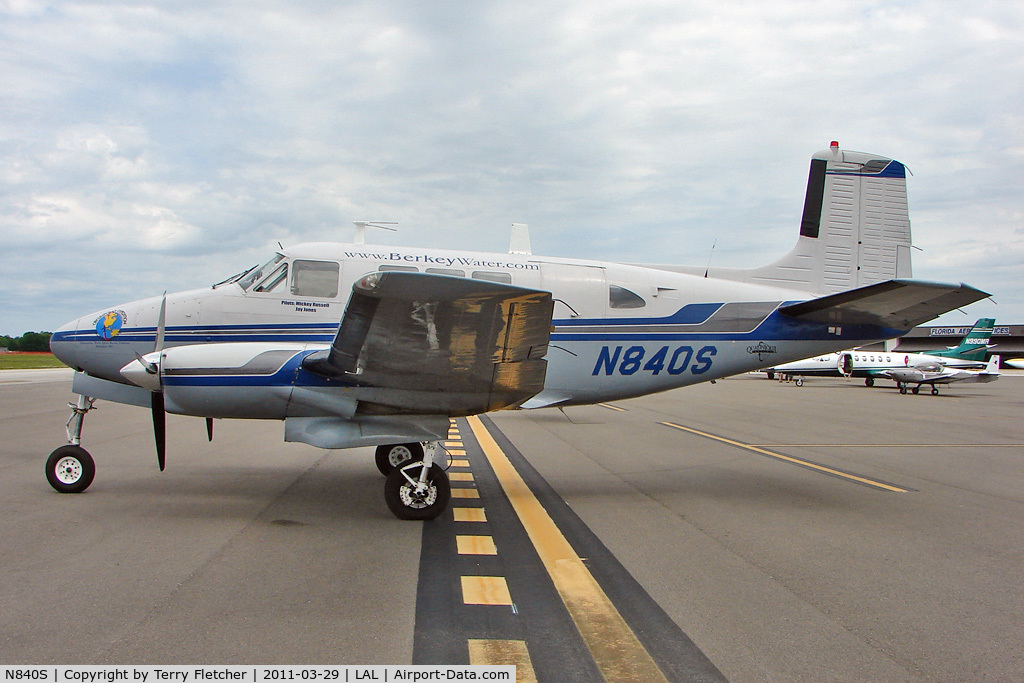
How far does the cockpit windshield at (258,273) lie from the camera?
23.5 ft

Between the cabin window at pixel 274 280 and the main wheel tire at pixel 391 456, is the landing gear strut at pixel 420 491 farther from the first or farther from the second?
the cabin window at pixel 274 280

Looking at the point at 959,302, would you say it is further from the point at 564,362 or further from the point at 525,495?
the point at 525,495

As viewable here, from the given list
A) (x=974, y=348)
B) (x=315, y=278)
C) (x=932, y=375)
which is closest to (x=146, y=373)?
(x=315, y=278)

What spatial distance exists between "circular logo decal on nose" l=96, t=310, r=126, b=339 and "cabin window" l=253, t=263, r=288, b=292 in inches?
64.4

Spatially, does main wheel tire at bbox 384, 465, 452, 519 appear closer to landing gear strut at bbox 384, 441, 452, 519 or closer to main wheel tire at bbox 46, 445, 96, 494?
landing gear strut at bbox 384, 441, 452, 519

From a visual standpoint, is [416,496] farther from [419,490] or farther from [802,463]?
[802,463]

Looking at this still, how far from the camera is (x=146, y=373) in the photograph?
20.7 ft

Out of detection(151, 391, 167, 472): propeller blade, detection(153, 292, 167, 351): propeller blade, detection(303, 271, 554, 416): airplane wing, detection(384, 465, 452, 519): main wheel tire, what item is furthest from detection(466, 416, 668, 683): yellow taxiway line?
detection(153, 292, 167, 351): propeller blade

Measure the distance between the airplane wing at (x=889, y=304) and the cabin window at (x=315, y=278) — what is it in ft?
19.4

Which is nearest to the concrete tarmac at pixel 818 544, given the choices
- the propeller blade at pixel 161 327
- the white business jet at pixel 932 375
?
the propeller blade at pixel 161 327

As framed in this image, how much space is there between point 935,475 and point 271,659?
10064mm

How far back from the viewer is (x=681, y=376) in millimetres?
7996

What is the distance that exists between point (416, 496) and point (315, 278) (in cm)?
285

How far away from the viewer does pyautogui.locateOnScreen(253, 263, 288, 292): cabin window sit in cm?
712
